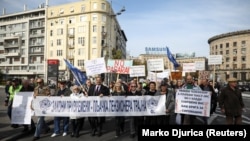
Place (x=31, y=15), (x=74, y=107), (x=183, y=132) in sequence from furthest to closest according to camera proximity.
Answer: (x=31, y=15)
(x=74, y=107)
(x=183, y=132)

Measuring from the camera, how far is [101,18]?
73250mm

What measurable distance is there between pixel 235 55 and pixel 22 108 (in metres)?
118

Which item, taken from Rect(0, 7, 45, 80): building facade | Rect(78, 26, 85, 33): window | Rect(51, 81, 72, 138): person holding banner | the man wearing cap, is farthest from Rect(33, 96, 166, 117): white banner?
Rect(0, 7, 45, 80): building facade

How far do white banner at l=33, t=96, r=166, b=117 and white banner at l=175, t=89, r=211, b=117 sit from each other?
102 centimetres

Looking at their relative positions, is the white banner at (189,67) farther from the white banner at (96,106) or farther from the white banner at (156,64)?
the white banner at (96,106)

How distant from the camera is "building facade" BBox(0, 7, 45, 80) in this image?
86.5 meters

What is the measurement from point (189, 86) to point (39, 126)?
453 centimetres

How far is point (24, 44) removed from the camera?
91.1 meters

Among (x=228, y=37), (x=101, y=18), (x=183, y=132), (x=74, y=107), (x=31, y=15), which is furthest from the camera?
(x=228, y=37)

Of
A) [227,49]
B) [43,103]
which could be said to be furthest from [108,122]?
[227,49]

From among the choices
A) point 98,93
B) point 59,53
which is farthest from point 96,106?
point 59,53

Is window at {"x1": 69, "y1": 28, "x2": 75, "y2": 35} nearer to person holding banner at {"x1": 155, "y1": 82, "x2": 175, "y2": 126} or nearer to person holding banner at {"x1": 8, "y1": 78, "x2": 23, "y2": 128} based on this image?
person holding banner at {"x1": 8, "y1": 78, "x2": 23, "y2": 128}

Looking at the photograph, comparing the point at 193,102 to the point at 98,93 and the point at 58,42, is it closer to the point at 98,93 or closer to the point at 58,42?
the point at 98,93

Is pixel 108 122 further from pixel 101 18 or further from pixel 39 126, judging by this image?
pixel 101 18
